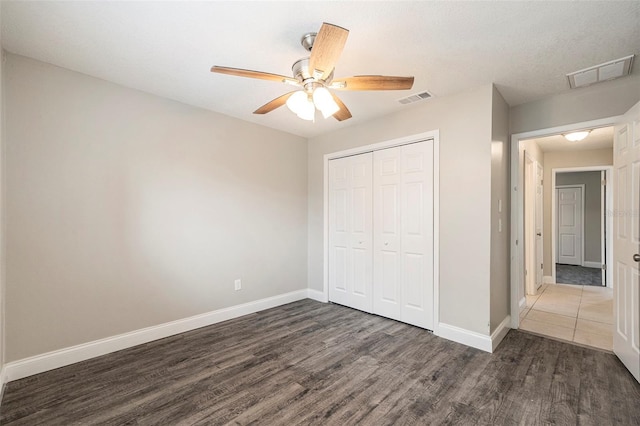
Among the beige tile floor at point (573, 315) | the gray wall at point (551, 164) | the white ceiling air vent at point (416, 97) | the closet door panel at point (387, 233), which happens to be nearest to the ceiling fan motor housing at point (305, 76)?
the white ceiling air vent at point (416, 97)

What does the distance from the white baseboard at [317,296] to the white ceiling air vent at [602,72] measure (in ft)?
12.4

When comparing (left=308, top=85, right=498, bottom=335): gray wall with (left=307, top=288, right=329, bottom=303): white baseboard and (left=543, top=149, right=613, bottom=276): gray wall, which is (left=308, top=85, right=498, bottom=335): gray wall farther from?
(left=543, top=149, right=613, bottom=276): gray wall

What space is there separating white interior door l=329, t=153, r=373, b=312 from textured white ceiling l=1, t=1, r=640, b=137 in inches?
57.8

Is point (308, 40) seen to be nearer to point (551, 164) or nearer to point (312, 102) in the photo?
point (312, 102)

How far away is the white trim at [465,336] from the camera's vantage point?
2.68m

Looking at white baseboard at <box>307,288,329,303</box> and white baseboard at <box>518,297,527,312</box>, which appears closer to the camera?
white baseboard at <box>518,297,527,312</box>

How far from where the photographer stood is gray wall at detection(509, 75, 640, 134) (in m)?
2.54

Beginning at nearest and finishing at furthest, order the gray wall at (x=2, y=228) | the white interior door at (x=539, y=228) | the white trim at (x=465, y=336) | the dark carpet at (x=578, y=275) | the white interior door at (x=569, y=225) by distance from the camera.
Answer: the gray wall at (x=2, y=228) < the white trim at (x=465, y=336) < the white interior door at (x=539, y=228) < the dark carpet at (x=578, y=275) < the white interior door at (x=569, y=225)

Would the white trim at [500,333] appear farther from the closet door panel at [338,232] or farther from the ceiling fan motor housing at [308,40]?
the ceiling fan motor housing at [308,40]

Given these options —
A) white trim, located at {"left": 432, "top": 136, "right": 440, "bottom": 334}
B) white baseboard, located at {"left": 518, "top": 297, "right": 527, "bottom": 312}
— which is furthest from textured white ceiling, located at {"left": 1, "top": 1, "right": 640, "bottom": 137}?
white baseboard, located at {"left": 518, "top": 297, "right": 527, "bottom": 312}

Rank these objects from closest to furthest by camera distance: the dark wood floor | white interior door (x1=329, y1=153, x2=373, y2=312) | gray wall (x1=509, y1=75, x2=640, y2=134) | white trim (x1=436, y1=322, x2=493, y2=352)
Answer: the dark wood floor
gray wall (x1=509, y1=75, x2=640, y2=134)
white trim (x1=436, y1=322, x2=493, y2=352)
white interior door (x1=329, y1=153, x2=373, y2=312)

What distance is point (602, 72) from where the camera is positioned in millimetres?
2408

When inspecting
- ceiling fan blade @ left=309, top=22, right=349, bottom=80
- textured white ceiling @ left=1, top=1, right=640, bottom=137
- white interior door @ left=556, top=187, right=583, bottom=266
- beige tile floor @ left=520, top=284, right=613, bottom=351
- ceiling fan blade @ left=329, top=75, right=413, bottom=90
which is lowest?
beige tile floor @ left=520, top=284, right=613, bottom=351

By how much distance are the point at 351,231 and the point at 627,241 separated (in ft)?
8.82
